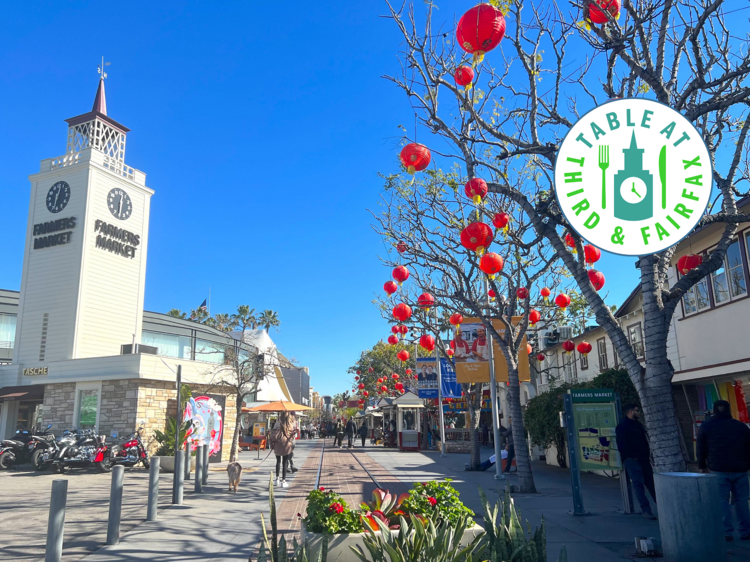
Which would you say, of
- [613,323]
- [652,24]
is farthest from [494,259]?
[652,24]

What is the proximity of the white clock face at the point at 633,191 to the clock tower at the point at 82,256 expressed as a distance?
86.7 ft

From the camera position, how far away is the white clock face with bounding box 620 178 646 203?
12.9ft

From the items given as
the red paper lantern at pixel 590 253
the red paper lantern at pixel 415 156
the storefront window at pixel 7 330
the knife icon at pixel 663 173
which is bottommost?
the knife icon at pixel 663 173

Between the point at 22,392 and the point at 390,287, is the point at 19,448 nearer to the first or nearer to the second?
the point at 22,392

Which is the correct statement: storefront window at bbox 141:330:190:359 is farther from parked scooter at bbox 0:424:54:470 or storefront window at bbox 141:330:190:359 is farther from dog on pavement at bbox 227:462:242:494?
dog on pavement at bbox 227:462:242:494

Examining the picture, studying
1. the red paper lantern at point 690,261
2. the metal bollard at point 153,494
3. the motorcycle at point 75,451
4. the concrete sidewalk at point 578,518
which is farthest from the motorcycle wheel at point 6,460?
the red paper lantern at point 690,261

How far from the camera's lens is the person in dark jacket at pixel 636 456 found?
28.6 ft

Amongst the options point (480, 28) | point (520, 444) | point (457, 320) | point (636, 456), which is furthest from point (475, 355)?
point (480, 28)

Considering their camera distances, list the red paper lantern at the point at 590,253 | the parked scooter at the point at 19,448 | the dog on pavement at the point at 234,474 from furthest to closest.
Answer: the parked scooter at the point at 19,448 < the dog on pavement at the point at 234,474 < the red paper lantern at the point at 590,253

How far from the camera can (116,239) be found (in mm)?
28219

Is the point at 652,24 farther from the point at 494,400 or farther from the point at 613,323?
the point at 494,400

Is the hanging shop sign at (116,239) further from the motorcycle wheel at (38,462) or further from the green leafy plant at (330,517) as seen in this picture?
the green leafy plant at (330,517)

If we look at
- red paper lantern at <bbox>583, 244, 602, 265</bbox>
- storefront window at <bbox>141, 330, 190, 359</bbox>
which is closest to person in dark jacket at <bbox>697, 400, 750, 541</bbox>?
red paper lantern at <bbox>583, 244, 602, 265</bbox>

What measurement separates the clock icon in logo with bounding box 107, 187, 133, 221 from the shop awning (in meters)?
9.33
